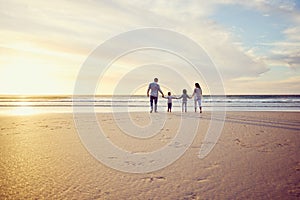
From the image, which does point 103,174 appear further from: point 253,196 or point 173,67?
point 173,67

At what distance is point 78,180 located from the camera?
3857mm

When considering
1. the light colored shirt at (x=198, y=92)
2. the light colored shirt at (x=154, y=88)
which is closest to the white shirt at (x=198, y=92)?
the light colored shirt at (x=198, y=92)

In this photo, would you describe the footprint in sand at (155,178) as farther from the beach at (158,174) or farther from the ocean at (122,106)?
the ocean at (122,106)

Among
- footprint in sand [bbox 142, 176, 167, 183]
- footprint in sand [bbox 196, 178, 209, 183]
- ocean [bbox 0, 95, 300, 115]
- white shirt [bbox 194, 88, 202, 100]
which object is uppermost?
white shirt [bbox 194, 88, 202, 100]

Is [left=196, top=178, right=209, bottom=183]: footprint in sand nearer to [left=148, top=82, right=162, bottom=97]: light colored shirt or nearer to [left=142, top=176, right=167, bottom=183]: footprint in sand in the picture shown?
[left=142, top=176, right=167, bottom=183]: footprint in sand

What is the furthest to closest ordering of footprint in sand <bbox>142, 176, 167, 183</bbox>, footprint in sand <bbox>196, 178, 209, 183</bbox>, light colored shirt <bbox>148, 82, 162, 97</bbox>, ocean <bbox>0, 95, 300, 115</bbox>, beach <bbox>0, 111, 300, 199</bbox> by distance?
ocean <bbox>0, 95, 300, 115</bbox> < light colored shirt <bbox>148, 82, 162, 97</bbox> < footprint in sand <bbox>142, 176, 167, 183</bbox> < footprint in sand <bbox>196, 178, 209, 183</bbox> < beach <bbox>0, 111, 300, 199</bbox>

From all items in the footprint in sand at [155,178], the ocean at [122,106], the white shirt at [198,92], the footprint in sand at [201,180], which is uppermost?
the white shirt at [198,92]

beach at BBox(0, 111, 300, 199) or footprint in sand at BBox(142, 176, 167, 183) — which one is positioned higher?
beach at BBox(0, 111, 300, 199)

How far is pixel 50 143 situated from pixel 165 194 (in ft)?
14.7

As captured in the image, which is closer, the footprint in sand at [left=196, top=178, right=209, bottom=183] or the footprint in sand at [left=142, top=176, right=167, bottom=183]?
the footprint in sand at [left=196, top=178, right=209, bottom=183]

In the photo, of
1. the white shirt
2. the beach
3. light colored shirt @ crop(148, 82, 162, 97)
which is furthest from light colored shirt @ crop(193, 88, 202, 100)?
the beach

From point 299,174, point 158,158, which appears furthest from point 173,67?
point 299,174

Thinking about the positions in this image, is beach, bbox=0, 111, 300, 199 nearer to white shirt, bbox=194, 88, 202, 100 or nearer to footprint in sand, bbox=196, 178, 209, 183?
footprint in sand, bbox=196, 178, 209, 183

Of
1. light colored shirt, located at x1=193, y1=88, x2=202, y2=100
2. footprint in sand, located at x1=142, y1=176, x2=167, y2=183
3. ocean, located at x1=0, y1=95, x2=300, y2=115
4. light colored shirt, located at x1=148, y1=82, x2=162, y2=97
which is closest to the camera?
footprint in sand, located at x1=142, y1=176, x2=167, y2=183
